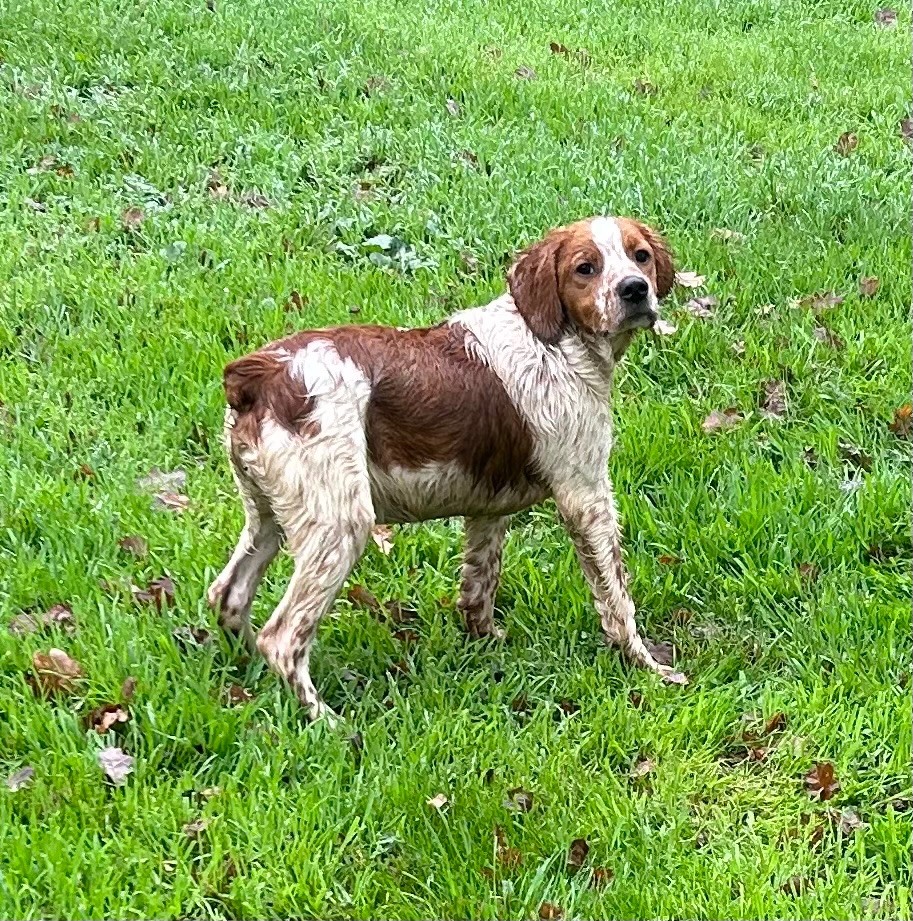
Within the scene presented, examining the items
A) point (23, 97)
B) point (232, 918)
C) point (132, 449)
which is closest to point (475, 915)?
point (232, 918)

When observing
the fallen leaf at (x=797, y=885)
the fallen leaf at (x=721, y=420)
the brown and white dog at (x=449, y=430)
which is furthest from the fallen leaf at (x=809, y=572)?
the fallen leaf at (x=797, y=885)

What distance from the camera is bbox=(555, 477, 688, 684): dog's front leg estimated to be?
4.30 metres

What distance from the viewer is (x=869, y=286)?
6883 mm

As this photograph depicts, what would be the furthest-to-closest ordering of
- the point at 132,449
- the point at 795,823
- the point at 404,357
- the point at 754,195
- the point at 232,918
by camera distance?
the point at 754,195 → the point at 132,449 → the point at 404,357 → the point at 795,823 → the point at 232,918

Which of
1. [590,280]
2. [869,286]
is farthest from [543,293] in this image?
[869,286]

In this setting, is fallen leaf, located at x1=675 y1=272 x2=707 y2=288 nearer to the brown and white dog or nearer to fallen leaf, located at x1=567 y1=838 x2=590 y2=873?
the brown and white dog

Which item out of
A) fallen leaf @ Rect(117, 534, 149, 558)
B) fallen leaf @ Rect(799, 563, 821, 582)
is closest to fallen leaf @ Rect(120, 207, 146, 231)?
fallen leaf @ Rect(117, 534, 149, 558)

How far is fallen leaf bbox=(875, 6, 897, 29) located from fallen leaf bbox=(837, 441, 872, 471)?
8.74 m

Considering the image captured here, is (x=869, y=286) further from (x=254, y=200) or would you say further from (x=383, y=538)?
(x=254, y=200)

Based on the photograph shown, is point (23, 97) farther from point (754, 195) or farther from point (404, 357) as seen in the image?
point (404, 357)

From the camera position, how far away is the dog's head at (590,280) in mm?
4121

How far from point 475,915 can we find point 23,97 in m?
7.64

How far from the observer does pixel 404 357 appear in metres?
4.09

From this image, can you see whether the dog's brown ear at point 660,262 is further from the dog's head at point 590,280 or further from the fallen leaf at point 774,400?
the fallen leaf at point 774,400
